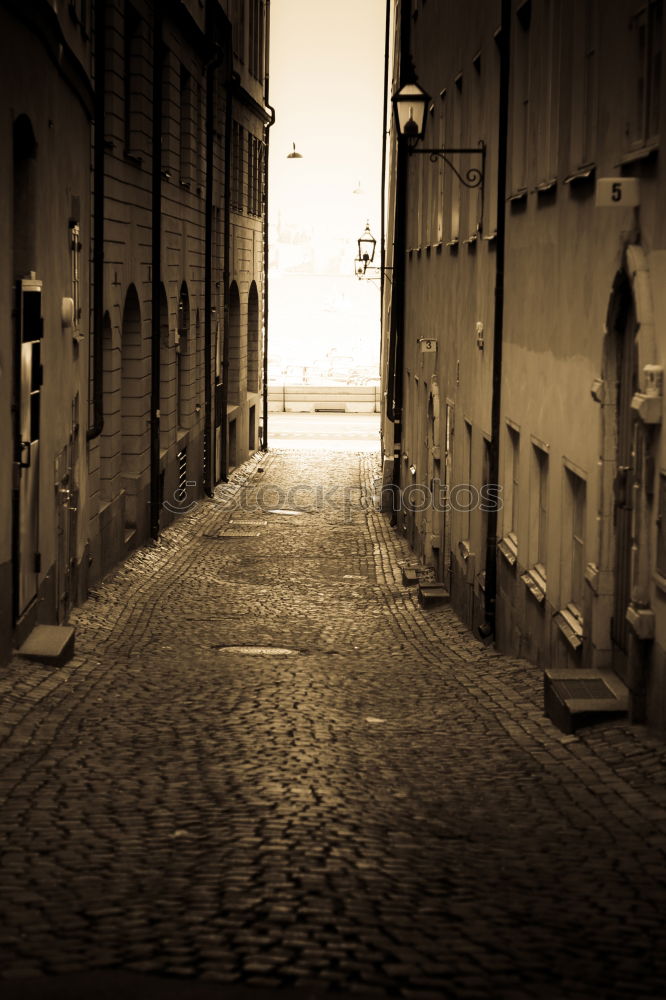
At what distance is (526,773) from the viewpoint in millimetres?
9430

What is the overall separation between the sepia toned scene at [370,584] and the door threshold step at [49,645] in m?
0.04

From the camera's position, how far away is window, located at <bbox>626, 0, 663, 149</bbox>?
9.87 meters

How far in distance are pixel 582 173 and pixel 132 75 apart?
40.5 feet

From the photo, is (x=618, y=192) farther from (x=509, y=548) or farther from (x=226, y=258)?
(x=226, y=258)

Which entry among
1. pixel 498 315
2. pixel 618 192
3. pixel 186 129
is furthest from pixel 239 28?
pixel 618 192

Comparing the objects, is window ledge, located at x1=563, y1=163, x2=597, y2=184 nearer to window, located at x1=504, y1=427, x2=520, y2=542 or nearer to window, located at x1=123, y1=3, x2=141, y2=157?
window, located at x1=504, y1=427, x2=520, y2=542

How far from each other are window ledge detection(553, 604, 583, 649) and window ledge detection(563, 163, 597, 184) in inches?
123

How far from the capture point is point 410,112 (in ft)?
59.2

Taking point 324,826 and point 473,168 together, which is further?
point 473,168

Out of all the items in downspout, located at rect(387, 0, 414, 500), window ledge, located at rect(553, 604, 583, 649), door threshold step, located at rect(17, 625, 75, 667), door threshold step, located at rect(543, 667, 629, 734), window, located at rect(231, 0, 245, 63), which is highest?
window, located at rect(231, 0, 245, 63)

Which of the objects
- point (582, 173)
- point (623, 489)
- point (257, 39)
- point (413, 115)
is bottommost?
point (623, 489)

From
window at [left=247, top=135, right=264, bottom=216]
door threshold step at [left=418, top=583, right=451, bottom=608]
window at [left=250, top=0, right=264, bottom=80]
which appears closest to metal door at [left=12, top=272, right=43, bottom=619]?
door threshold step at [left=418, top=583, right=451, bottom=608]

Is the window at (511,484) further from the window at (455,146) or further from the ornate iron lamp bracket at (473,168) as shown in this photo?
the window at (455,146)

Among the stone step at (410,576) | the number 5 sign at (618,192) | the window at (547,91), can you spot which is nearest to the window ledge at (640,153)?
the number 5 sign at (618,192)
